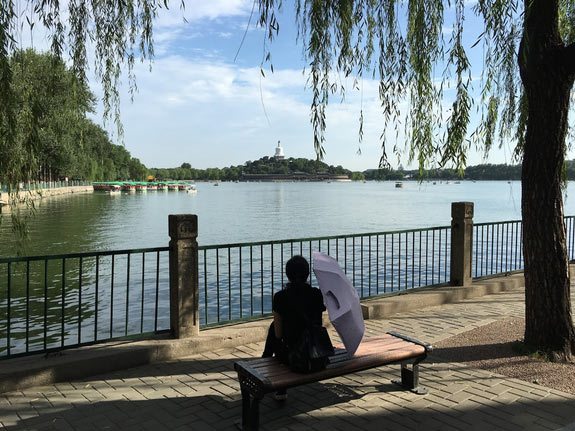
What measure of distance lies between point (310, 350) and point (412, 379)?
4.76 feet

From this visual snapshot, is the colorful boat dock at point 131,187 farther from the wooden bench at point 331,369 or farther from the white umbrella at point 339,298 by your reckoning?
the white umbrella at point 339,298

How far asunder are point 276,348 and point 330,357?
0.49m

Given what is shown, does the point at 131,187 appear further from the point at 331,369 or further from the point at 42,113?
the point at 331,369

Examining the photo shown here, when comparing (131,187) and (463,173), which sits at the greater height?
(131,187)

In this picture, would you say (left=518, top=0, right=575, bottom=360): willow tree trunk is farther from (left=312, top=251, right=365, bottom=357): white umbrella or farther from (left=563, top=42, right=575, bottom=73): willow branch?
(left=312, top=251, right=365, bottom=357): white umbrella

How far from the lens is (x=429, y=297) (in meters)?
8.09

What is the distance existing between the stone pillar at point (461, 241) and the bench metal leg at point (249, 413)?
19.3 feet

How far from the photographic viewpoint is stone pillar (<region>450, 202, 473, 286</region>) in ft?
27.9

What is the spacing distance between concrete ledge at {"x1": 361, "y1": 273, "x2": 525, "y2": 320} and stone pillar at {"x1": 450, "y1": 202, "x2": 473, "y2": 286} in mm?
241

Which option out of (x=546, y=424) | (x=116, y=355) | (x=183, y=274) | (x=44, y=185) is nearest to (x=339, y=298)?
(x=546, y=424)

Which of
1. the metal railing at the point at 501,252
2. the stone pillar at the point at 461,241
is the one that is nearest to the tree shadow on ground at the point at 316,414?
the metal railing at the point at 501,252

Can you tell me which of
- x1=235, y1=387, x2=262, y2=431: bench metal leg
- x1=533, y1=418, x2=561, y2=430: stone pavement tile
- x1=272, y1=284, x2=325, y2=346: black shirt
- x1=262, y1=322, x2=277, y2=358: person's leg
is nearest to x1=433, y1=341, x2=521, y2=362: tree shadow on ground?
x1=533, y1=418, x2=561, y2=430: stone pavement tile

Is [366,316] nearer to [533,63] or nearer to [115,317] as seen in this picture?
[533,63]

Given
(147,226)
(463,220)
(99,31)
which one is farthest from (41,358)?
(147,226)
